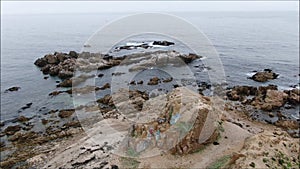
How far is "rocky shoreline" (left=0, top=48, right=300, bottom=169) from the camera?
26031mm

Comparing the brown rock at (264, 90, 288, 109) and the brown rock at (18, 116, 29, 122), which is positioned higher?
the brown rock at (264, 90, 288, 109)

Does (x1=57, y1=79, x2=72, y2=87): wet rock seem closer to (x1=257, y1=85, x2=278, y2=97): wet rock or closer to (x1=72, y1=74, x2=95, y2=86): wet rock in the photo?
(x1=72, y1=74, x2=95, y2=86): wet rock

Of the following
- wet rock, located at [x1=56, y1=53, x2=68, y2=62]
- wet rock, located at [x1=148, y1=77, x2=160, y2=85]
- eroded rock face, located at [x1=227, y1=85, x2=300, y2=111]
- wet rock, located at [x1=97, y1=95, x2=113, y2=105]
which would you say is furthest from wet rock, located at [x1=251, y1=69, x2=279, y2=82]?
wet rock, located at [x1=56, y1=53, x2=68, y2=62]

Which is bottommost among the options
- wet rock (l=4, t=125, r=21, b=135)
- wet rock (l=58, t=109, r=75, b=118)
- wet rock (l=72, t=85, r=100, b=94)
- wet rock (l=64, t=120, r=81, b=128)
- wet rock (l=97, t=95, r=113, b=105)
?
wet rock (l=4, t=125, r=21, b=135)

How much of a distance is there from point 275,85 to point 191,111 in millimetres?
30865

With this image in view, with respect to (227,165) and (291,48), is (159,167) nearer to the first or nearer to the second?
(227,165)

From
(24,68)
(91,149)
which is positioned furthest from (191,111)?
(24,68)

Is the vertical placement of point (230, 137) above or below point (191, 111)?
below

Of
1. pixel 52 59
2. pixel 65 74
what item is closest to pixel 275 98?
pixel 65 74

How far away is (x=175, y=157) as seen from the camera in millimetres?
26141

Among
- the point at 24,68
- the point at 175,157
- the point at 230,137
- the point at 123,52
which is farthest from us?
the point at 123,52

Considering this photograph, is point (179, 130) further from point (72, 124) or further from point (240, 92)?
point (240, 92)

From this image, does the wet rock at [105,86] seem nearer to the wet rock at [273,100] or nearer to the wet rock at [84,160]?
the wet rock at [84,160]

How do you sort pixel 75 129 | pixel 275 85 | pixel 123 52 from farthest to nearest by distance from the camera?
pixel 123 52 → pixel 275 85 → pixel 75 129
